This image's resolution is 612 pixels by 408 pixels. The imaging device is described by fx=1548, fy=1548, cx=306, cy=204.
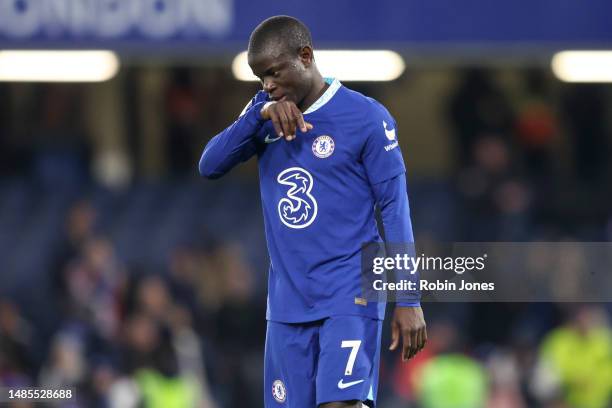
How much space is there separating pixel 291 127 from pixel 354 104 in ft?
1.09

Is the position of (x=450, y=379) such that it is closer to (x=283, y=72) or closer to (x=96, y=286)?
(x=96, y=286)

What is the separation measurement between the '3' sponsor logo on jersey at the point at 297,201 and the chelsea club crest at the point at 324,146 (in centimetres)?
9

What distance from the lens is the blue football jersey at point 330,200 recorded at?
570cm

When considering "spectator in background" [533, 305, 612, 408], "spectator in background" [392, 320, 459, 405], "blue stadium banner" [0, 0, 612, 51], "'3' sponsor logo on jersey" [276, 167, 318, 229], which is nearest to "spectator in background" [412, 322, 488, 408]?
"spectator in background" [392, 320, 459, 405]

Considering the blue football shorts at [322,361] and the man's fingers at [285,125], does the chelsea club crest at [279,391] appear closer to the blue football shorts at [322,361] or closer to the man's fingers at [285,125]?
the blue football shorts at [322,361]

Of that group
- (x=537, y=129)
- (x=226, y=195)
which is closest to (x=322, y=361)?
(x=537, y=129)

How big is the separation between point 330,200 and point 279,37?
2.06 feet

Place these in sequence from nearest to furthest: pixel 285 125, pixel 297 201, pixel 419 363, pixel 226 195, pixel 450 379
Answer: pixel 285 125, pixel 297 201, pixel 450 379, pixel 419 363, pixel 226 195

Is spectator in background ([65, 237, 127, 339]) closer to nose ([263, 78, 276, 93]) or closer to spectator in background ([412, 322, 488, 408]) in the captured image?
spectator in background ([412, 322, 488, 408])

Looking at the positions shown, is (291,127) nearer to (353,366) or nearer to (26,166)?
(353,366)

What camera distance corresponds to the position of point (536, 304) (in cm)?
1220

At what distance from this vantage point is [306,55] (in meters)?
5.71

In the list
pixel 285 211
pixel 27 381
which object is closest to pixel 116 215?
pixel 27 381

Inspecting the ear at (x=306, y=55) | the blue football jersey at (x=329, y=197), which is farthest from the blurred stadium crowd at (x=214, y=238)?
the ear at (x=306, y=55)
